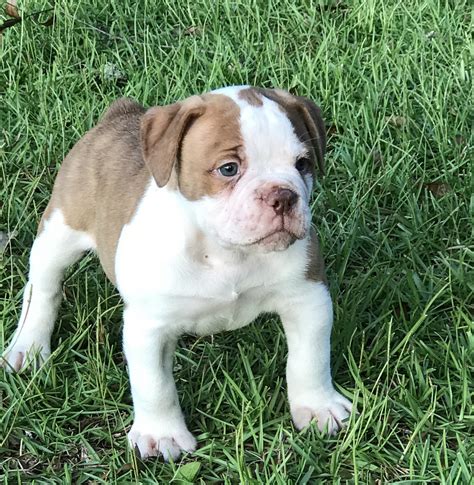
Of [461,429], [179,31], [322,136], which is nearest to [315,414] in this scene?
[461,429]

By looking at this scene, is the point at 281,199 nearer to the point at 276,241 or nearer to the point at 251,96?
the point at 276,241

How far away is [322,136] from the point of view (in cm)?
334

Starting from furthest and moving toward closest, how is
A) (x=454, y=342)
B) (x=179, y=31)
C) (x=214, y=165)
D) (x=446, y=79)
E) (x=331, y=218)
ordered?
(x=179, y=31) < (x=446, y=79) < (x=331, y=218) < (x=454, y=342) < (x=214, y=165)

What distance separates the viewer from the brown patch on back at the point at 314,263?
3354mm

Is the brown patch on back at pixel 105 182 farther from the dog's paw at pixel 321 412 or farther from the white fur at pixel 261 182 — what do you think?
the dog's paw at pixel 321 412

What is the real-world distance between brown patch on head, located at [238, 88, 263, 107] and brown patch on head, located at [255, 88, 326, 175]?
5cm

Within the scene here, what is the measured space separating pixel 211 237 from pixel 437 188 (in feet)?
6.90

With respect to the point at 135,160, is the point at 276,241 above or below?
above

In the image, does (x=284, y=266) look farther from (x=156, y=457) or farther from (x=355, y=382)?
(x=156, y=457)

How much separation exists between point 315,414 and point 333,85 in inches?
102

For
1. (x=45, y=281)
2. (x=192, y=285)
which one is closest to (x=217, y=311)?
(x=192, y=285)

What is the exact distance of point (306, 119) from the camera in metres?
3.28

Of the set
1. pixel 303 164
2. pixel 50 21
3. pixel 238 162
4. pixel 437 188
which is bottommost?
pixel 437 188

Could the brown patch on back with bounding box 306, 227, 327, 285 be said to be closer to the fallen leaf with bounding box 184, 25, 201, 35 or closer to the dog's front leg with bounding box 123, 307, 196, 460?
the dog's front leg with bounding box 123, 307, 196, 460
